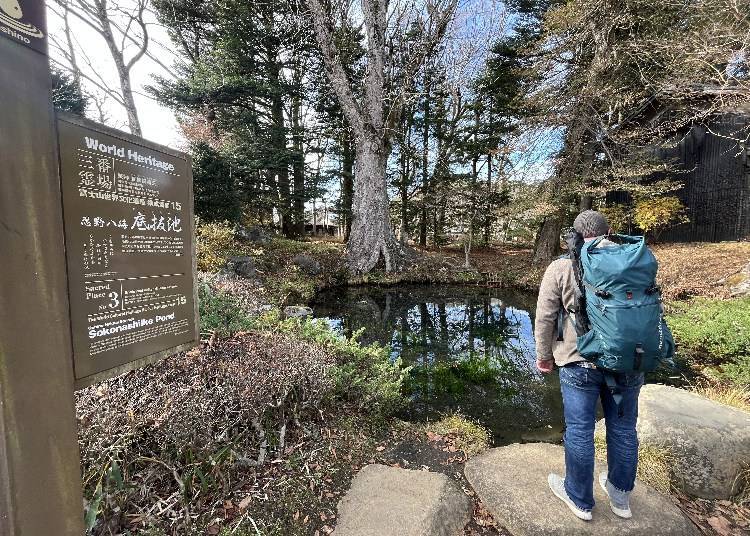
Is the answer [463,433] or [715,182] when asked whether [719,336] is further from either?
[715,182]

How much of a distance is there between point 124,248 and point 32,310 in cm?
51

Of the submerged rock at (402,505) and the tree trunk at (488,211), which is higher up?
the tree trunk at (488,211)

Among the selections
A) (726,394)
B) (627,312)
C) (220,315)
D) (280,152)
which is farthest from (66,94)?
(726,394)

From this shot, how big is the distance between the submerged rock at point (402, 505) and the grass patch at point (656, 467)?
59.4 inches

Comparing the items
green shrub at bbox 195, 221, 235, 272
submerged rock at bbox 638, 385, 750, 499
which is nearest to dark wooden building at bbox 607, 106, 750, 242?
submerged rock at bbox 638, 385, 750, 499

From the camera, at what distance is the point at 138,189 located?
1.78 metres

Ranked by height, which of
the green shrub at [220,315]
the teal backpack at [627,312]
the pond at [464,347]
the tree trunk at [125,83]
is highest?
the tree trunk at [125,83]

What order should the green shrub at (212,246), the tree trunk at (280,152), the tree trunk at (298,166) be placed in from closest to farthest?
the green shrub at (212,246) < the tree trunk at (280,152) < the tree trunk at (298,166)

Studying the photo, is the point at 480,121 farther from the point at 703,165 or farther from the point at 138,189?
the point at 138,189

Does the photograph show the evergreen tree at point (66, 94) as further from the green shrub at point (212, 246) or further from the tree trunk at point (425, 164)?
the tree trunk at point (425, 164)

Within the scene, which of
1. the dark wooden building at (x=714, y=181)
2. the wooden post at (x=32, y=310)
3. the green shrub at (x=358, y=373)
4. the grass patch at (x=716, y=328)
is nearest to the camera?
the wooden post at (x=32, y=310)

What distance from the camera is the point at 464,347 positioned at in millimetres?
6625

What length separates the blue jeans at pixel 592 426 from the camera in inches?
84.2

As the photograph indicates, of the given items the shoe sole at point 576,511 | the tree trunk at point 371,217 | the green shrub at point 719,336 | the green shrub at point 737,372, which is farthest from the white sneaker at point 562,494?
the tree trunk at point 371,217
